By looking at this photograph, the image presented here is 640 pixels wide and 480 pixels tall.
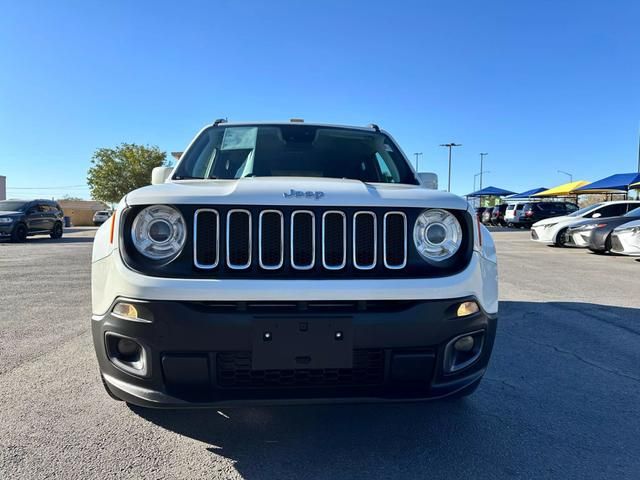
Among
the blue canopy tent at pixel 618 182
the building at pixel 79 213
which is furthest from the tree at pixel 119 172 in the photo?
the blue canopy tent at pixel 618 182

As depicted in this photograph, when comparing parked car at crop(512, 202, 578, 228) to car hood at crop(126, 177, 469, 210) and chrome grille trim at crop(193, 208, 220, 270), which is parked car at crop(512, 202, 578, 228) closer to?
car hood at crop(126, 177, 469, 210)

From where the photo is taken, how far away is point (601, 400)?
2.94 metres

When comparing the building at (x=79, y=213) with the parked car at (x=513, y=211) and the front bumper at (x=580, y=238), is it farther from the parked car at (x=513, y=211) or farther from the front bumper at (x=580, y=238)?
the front bumper at (x=580, y=238)

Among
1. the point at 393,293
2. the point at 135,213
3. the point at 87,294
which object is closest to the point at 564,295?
the point at 393,293

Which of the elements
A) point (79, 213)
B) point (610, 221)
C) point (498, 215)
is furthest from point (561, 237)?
point (79, 213)

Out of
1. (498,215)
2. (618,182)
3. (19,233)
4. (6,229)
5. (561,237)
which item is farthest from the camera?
(498,215)

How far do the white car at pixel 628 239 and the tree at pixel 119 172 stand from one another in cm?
4423

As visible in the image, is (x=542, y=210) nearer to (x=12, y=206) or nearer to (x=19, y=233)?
(x=19, y=233)

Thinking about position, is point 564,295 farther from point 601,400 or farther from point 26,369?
point 26,369

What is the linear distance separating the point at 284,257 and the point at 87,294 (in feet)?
17.4

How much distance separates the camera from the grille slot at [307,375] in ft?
6.54

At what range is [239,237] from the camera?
205 cm

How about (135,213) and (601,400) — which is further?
(601,400)

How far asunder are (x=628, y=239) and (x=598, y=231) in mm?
2190
